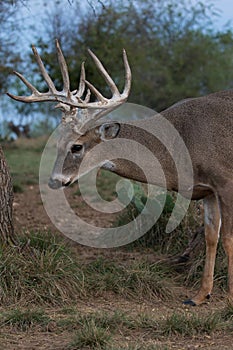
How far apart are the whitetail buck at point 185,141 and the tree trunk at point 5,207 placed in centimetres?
65

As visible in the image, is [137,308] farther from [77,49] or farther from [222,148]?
[77,49]

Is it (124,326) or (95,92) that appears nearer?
(124,326)

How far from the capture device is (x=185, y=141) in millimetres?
8102

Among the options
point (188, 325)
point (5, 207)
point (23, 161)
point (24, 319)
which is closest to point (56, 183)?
point (5, 207)

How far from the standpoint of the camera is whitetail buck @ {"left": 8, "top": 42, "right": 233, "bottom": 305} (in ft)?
25.6

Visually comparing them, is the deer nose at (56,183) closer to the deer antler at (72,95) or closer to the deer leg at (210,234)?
the deer antler at (72,95)

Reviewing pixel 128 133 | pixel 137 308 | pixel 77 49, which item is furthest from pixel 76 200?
pixel 77 49

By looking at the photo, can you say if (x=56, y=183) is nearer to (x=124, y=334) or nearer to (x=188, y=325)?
(x=124, y=334)

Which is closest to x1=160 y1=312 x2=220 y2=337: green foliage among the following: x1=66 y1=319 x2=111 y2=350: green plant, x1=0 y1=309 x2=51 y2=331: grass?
x1=66 y1=319 x2=111 y2=350: green plant

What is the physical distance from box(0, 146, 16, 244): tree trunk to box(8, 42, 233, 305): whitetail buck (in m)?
0.65

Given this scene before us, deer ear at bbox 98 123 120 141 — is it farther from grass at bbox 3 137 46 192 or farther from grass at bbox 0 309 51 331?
grass at bbox 3 137 46 192

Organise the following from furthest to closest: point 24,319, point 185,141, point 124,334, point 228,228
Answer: point 185,141
point 228,228
point 24,319
point 124,334

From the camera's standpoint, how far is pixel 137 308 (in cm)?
752

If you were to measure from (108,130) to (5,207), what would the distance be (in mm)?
1468
